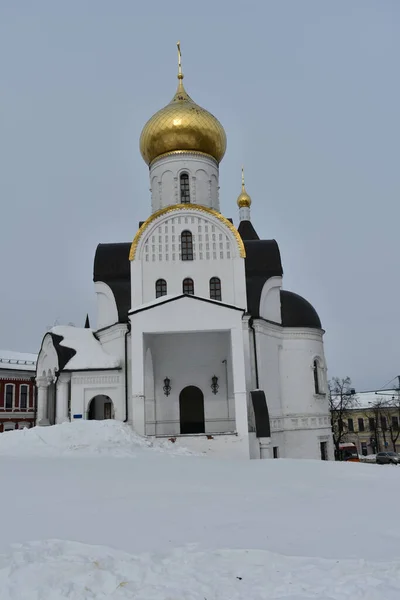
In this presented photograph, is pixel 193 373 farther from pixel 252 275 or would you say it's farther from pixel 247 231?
pixel 247 231

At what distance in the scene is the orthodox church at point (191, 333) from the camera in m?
17.6

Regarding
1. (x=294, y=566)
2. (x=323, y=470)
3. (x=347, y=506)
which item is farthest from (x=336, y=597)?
(x=323, y=470)

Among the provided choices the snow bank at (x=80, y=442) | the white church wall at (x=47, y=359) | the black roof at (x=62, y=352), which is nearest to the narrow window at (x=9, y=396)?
the white church wall at (x=47, y=359)

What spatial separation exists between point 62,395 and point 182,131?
11093 millimetres

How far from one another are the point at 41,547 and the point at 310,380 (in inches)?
636

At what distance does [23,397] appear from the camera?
113 ft

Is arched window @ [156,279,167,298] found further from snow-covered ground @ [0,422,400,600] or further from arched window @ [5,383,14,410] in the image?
arched window @ [5,383,14,410]

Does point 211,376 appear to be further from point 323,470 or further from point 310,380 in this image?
point 323,470

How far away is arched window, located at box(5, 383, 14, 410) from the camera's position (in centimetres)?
3347

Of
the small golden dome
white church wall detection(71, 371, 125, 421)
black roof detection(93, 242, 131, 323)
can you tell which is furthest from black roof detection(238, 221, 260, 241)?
white church wall detection(71, 371, 125, 421)

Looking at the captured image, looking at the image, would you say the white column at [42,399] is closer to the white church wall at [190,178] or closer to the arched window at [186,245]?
the arched window at [186,245]

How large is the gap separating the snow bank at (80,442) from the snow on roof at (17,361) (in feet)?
70.9

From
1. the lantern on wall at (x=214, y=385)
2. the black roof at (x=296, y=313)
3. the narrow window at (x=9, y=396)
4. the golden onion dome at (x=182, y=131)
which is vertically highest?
the golden onion dome at (x=182, y=131)

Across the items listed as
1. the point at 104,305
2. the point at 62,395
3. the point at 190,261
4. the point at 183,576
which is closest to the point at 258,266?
the point at 190,261
